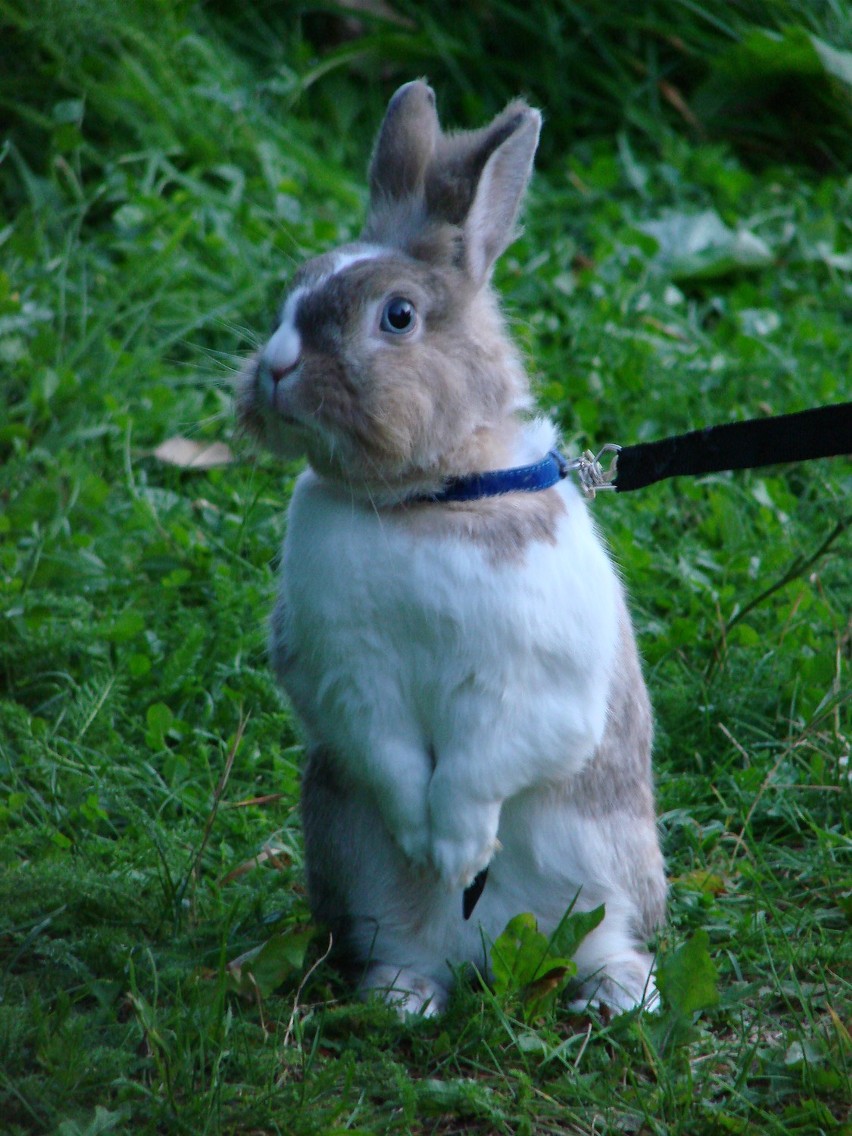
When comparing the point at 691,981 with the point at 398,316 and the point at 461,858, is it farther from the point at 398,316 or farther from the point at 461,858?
the point at 398,316

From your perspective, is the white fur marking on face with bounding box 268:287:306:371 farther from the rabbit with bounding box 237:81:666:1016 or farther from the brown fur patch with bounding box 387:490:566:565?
the brown fur patch with bounding box 387:490:566:565

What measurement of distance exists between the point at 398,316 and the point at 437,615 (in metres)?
0.50

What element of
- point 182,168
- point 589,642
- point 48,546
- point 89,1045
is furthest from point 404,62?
point 89,1045

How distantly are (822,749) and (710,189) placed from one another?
10.9ft

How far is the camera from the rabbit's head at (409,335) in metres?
2.26

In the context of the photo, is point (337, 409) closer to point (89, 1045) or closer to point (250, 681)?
point (89, 1045)

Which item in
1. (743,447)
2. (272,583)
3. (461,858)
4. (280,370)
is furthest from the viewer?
(272,583)

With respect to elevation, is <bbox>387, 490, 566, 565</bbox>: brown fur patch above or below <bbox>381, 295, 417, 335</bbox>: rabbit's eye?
below

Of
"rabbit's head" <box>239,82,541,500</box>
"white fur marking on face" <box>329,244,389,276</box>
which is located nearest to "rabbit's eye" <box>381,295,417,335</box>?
"rabbit's head" <box>239,82,541,500</box>

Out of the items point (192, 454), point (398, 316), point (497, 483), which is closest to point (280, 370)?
point (398, 316)

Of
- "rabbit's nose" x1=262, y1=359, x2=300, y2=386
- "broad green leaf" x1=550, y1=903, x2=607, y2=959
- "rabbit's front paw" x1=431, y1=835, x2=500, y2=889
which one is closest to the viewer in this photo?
"rabbit's nose" x1=262, y1=359, x2=300, y2=386

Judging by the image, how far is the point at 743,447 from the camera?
2600mm

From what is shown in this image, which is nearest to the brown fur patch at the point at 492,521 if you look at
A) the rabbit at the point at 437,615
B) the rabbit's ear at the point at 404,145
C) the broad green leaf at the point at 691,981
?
the rabbit at the point at 437,615

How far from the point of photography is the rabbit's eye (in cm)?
232
